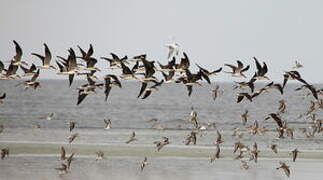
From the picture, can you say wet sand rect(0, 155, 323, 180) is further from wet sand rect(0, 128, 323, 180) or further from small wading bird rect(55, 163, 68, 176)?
small wading bird rect(55, 163, 68, 176)

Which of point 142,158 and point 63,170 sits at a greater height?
point 142,158

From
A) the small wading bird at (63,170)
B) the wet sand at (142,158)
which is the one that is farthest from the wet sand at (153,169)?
the small wading bird at (63,170)

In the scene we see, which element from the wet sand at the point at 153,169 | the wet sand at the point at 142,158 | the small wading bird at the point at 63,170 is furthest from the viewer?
the wet sand at the point at 142,158

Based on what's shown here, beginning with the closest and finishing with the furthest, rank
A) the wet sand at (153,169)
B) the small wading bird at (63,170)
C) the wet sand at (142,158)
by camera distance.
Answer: the small wading bird at (63,170) → the wet sand at (153,169) → the wet sand at (142,158)

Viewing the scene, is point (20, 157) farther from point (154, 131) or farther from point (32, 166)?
point (154, 131)

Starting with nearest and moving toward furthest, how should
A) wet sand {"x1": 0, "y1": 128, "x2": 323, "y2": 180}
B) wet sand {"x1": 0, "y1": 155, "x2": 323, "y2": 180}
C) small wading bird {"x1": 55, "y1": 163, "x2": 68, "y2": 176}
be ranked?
1. small wading bird {"x1": 55, "y1": 163, "x2": 68, "y2": 176}
2. wet sand {"x1": 0, "y1": 155, "x2": 323, "y2": 180}
3. wet sand {"x1": 0, "y1": 128, "x2": 323, "y2": 180}

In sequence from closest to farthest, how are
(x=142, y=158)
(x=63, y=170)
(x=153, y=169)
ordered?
(x=63, y=170)
(x=153, y=169)
(x=142, y=158)

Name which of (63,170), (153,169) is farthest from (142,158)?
(63,170)

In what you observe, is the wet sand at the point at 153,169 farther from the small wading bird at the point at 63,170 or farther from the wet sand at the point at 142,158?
the small wading bird at the point at 63,170

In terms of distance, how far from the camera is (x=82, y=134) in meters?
42.3

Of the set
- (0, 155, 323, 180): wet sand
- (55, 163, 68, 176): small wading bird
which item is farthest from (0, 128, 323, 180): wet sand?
(55, 163, 68, 176): small wading bird

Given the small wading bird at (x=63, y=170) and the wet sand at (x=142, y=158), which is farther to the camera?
→ the wet sand at (x=142, y=158)

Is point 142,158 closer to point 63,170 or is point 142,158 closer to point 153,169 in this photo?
point 153,169

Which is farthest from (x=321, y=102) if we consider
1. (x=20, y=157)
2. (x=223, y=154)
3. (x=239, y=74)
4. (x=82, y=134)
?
(x=82, y=134)
